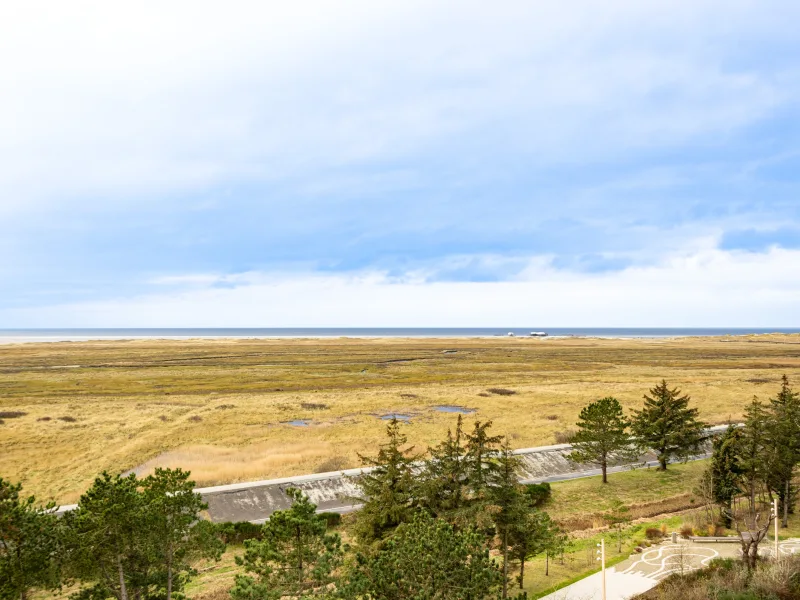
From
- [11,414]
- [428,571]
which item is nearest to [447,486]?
[428,571]

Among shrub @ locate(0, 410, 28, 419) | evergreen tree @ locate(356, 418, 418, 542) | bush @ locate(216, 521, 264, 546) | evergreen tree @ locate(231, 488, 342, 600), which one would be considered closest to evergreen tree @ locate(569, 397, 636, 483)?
evergreen tree @ locate(356, 418, 418, 542)

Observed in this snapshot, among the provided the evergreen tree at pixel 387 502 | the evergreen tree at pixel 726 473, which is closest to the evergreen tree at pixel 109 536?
the evergreen tree at pixel 387 502

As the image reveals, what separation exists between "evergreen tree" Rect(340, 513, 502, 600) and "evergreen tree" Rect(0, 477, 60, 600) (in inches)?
316

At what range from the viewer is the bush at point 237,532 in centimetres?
2742

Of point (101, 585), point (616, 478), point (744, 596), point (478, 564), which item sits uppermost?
point (478, 564)

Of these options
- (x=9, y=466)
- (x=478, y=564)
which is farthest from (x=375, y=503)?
(x=9, y=466)

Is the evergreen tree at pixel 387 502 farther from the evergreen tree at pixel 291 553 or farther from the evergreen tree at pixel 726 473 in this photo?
the evergreen tree at pixel 726 473

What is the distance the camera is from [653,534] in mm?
27188

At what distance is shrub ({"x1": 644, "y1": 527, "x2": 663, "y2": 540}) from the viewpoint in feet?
88.1

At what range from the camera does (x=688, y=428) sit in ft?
131

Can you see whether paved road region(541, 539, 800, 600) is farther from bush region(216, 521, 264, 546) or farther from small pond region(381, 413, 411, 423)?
small pond region(381, 413, 411, 423)

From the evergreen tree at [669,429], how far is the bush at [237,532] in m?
30.5

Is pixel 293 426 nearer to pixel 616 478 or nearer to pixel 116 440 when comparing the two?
pixel 116 440

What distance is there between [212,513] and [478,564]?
74.3ft
